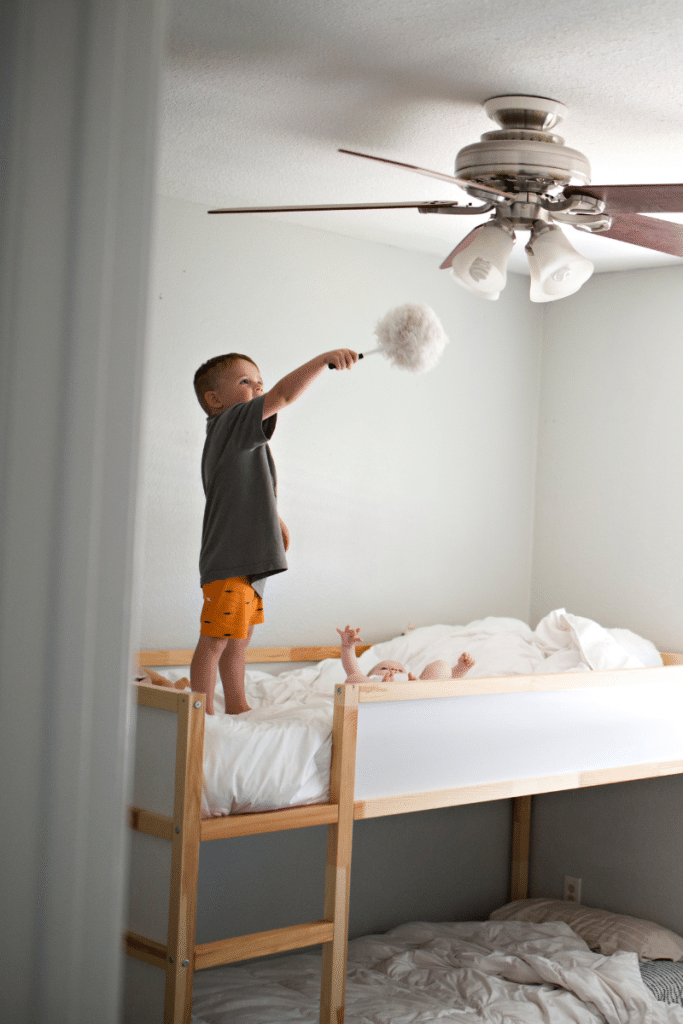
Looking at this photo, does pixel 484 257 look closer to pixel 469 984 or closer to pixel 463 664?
pixel 463 664

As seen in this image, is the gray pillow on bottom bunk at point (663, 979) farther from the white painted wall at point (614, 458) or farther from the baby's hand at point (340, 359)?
the baby's hand at point (340, 359)

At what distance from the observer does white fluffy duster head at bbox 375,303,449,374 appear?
1.77m

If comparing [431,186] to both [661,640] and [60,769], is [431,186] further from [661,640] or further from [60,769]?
[60,769]

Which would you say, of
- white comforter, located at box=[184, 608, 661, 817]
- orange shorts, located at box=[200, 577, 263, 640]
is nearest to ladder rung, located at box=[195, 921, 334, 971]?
white comforter, located at box=[184, 608, 661, 817]

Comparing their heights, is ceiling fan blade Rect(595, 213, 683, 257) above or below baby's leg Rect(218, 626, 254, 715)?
above

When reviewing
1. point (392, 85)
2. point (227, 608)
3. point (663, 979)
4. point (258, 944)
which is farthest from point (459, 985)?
point (392, 85)

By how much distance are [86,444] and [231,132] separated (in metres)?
1.94

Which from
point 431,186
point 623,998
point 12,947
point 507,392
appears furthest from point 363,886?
point 12,947

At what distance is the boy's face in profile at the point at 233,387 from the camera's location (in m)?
2.10

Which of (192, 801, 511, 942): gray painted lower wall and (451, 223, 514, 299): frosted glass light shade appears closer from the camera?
(451, 223, 514, 299): frosted glass light shade

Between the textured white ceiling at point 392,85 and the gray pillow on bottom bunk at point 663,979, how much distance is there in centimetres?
217

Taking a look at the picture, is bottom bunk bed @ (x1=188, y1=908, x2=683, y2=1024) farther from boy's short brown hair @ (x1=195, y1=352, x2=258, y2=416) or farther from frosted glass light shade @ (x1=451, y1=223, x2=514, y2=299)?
frosted glass light shade @ (x1=451, y1=223, x2=514, y2=299)

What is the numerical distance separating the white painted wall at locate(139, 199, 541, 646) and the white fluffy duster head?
117 cm

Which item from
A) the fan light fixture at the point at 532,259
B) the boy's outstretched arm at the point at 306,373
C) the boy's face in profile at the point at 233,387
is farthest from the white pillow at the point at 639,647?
the boy's outstretched arm at the point at 306,373
